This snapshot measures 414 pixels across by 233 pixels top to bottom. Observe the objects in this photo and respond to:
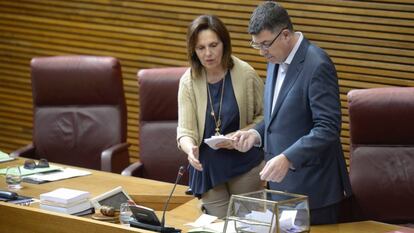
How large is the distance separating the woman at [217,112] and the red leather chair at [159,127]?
0.92 metres

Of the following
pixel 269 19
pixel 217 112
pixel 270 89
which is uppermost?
pixel 269 19

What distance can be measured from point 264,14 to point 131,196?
1356 mm

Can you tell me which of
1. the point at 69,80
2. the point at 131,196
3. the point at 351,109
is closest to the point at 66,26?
the point at 69,80

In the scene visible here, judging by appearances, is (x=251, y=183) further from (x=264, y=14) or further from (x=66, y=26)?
(x=66, y=26)

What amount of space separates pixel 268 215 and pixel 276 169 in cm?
21

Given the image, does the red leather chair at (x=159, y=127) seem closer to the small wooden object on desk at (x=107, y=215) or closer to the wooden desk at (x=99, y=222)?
the wooden desk at (x=99, y=222)

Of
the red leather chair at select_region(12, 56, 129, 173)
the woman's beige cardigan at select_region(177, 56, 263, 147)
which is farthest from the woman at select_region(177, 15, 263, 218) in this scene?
the red leather chair at select_region(12, 56, 129, 173)

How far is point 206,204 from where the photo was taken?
419cm

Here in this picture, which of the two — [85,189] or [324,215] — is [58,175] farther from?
[324,215]

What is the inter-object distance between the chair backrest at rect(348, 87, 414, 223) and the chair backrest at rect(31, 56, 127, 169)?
1742mm

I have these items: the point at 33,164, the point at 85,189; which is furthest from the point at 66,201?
the point at 33,164

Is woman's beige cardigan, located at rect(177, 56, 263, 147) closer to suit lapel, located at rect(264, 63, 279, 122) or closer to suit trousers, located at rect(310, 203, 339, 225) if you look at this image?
suit lapel, located at rect(264, 63, 279, 122)

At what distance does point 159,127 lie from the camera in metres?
5.23

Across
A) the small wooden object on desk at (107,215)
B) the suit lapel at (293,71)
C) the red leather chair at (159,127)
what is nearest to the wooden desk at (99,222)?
the small wooden object on desk at (107,215)
